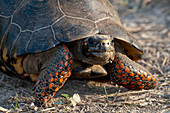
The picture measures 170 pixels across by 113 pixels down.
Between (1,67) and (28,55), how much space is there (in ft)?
2.30

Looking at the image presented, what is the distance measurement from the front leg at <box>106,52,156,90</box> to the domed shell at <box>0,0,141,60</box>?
0.33 metres

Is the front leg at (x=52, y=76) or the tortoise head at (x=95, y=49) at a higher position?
the tortoise head at (x=95, y=49)

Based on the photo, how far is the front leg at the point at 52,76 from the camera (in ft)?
10.3

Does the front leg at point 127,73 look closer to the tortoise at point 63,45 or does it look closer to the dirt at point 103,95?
the tortoise at point 63,45

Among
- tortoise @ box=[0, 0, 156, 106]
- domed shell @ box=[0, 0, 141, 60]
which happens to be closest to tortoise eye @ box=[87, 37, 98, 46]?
tortoise @ box=[0, 0, 156, 106]

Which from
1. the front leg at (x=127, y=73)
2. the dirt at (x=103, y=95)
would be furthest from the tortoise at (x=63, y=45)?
the dirt at (x=103, y=95)

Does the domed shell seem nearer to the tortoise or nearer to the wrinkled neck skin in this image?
the tortoise

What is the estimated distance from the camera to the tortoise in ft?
10.5

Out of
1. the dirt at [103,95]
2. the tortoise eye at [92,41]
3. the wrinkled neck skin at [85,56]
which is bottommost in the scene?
the dirt at [103,95]

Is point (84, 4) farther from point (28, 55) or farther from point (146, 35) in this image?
point (146, 35)

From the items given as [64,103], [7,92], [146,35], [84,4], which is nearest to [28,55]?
[7,92]

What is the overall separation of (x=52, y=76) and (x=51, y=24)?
859 millimetres

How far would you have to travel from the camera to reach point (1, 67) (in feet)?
13.2

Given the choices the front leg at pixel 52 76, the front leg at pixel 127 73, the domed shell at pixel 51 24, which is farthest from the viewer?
the front leg at pixel 127 73
